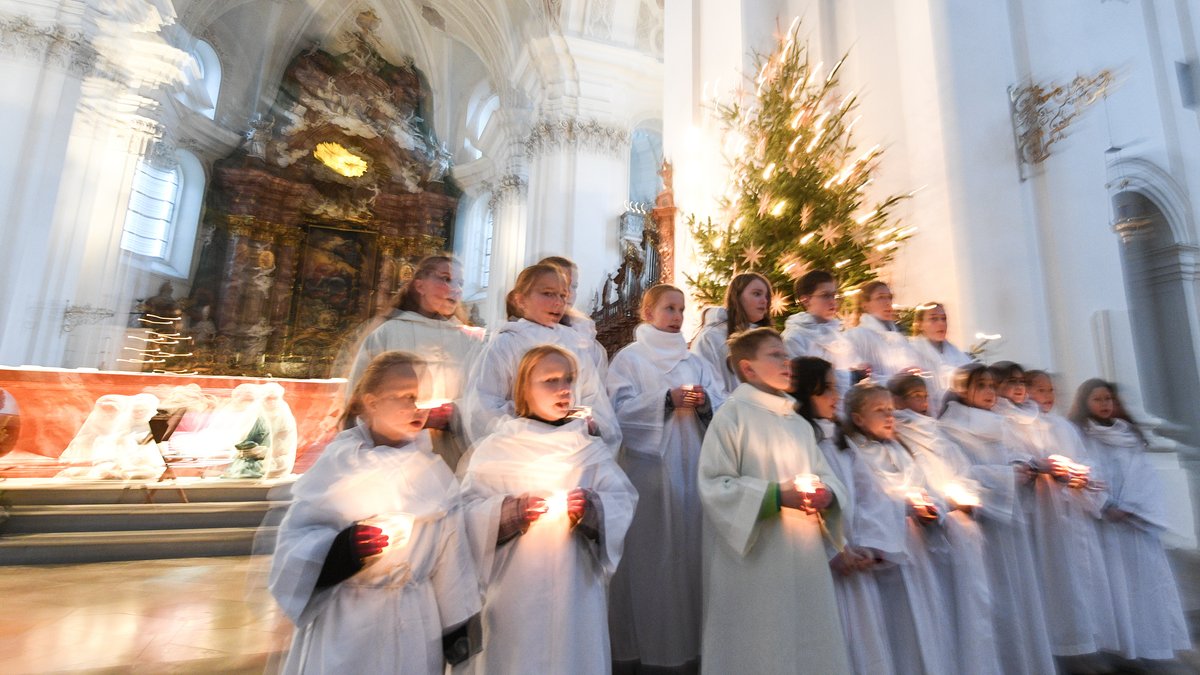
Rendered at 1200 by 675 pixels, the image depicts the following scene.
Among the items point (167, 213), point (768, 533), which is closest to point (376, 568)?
point (768, 533)

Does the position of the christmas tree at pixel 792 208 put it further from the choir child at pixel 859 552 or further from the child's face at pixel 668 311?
the choir child at pixel 859 552

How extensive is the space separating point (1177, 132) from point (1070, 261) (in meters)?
1.85

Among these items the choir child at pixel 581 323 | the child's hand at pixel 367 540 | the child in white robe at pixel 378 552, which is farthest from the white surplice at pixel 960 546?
the child's hand at pixel 367 540

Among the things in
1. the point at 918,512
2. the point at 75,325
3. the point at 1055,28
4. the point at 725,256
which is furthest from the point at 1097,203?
the point at 75,325

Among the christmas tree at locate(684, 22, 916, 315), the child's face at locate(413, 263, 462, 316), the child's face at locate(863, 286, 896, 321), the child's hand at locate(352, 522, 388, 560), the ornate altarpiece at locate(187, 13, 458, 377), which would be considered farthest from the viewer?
the ornate altarpiece at locate(187, 13, 458, 377)

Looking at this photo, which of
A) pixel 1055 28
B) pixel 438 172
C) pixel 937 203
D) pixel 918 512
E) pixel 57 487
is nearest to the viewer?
pixel 918 512

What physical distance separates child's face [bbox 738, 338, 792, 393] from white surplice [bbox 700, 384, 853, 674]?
5cm

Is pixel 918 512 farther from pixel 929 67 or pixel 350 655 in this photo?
pixel 929 67

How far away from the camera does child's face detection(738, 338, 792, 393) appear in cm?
196

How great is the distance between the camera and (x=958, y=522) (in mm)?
2193

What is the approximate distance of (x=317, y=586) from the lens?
4.61 ft

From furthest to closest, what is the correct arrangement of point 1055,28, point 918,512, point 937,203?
1. point 1055,28
2. point 937,203
3. point 918,512

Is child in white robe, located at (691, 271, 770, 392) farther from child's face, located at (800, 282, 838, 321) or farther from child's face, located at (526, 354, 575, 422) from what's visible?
child's face, located at (526, 354, 575, 422)


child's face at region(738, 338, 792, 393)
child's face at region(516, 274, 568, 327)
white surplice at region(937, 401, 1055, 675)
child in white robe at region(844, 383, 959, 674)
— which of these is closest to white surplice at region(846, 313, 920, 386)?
white surplice at region(937, 401, 1055, 675)
